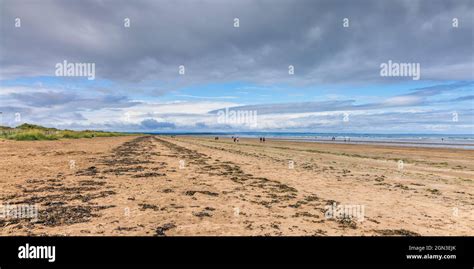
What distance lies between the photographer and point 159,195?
10500mm

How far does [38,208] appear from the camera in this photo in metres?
8.35

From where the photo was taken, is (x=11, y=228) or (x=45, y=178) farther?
(x=45, y=178)

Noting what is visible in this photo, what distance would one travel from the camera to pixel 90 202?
29.9 feet

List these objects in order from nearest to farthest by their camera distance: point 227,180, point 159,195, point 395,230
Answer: point 395,230
point 159,195
point 227,180

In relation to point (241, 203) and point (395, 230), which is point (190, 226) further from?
point (395, 230)

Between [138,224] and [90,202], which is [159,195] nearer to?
[90,202]
